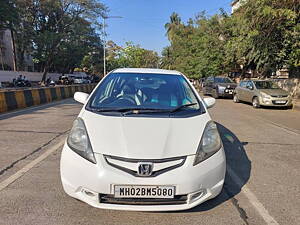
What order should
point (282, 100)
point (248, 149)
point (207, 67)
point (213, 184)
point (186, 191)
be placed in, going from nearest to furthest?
point (186, 191), point (213, 184), point (248, 149), point (282, 100), point (207, 67)

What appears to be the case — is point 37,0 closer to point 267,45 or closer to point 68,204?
point 267,45

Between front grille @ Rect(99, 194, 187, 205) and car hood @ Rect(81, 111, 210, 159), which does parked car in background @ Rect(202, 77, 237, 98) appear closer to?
car hood @ Rect(81, 111, 210, 159)

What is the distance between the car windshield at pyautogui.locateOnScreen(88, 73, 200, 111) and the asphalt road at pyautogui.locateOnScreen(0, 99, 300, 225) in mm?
1209

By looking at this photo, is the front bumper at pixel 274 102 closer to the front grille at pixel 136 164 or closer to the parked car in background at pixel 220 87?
the parked car in background at pixel 220 87

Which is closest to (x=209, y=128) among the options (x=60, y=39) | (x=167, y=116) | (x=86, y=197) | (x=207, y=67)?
(x=167, y=116)

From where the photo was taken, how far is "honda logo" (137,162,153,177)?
2.34 metres

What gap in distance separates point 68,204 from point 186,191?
141 cm

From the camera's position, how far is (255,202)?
9.95 feet

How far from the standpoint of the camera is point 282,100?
1167 centimetres

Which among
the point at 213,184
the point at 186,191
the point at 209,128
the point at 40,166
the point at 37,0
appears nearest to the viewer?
the point at 186,191

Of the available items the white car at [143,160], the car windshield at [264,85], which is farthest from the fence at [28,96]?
the car windshield at [264,85]

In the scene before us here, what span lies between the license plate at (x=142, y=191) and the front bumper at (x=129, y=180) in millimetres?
41

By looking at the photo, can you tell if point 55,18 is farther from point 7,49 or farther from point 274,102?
point 274,102

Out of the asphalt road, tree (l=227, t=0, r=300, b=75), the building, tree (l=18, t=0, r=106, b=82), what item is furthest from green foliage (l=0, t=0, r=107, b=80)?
the asphalt road
